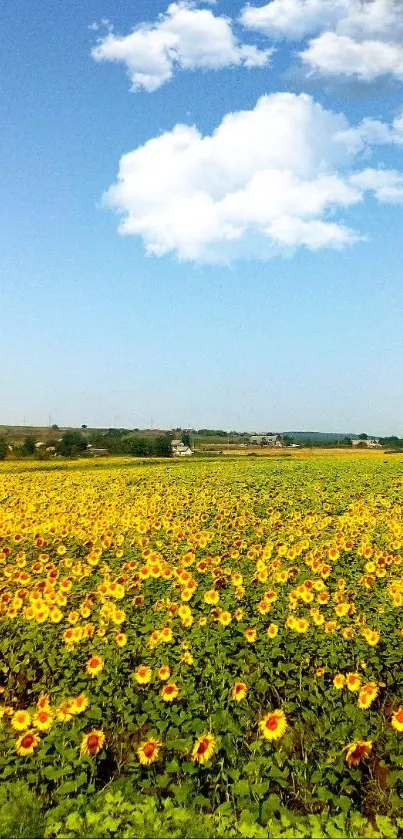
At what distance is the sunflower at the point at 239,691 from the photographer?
204 inches

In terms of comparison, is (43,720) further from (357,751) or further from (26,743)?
(357,751)

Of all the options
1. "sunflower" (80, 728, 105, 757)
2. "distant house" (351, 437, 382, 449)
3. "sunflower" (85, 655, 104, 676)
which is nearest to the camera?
"sunflower" (80, 728, 105, 757)

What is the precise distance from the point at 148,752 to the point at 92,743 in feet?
1.52

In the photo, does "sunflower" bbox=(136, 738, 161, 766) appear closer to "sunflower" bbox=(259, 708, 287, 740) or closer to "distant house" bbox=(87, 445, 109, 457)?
"sunflower" bbox=(259, 708, 287, 740)

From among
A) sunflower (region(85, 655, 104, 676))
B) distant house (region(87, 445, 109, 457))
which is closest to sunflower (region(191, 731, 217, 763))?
sunflower (region(85, 655, 104, 676))

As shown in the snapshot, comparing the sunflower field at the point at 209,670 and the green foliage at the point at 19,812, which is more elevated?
the sunflower field at the point at 209,670

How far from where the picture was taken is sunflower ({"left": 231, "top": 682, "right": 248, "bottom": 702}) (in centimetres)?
517

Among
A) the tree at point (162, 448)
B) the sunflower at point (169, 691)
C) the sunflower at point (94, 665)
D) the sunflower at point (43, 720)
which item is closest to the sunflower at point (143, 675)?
the sunflower at point (169, 691)

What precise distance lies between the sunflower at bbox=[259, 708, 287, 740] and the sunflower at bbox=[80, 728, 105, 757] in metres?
1.28

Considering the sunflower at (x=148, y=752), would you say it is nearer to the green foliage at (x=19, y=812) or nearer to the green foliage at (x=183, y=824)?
the green foliage at (x=183, y=824)

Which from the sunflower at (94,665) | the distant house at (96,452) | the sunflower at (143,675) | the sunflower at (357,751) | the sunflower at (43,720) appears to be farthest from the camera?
the distant house at (96,452)

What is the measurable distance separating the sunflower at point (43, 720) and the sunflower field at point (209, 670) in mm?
16

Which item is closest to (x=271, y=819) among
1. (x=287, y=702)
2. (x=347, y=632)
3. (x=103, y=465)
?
(x=287, y=702)

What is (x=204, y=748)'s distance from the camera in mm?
4621
